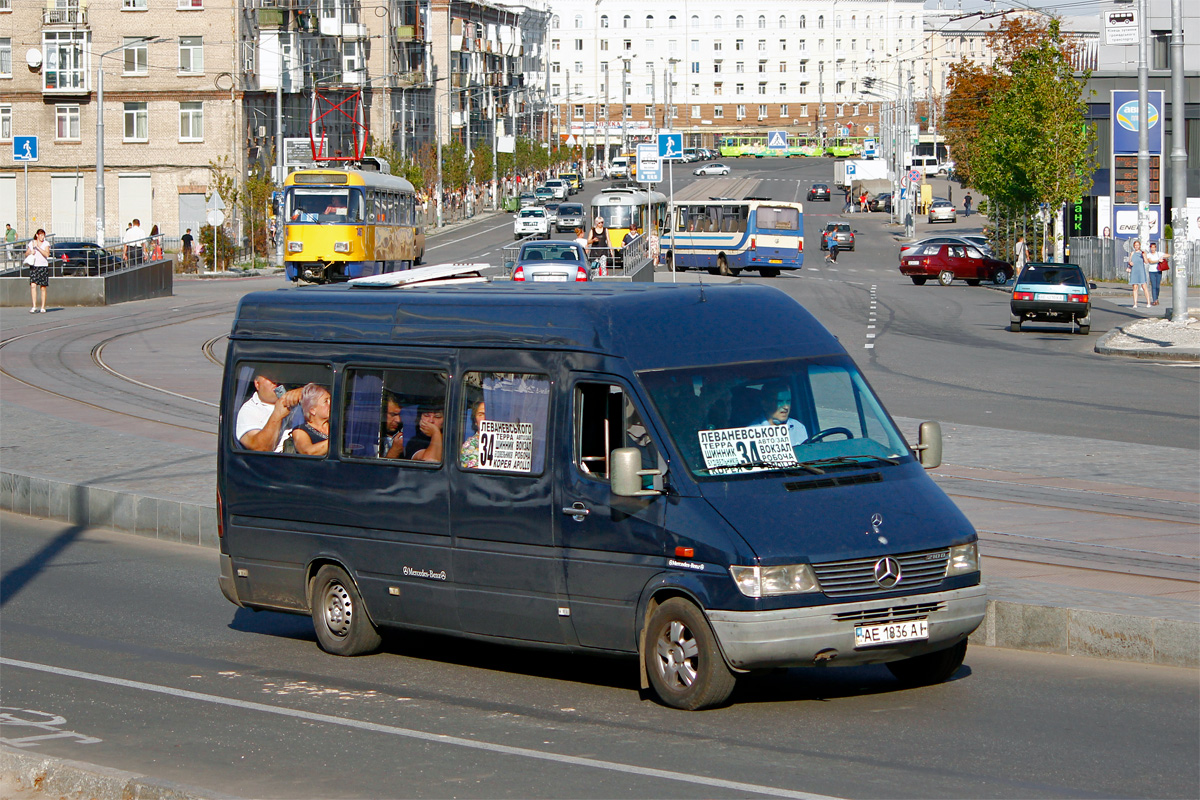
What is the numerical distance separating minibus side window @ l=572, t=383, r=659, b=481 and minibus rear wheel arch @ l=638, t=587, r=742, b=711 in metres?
0.78

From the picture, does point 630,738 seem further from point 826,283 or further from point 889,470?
point 826,283

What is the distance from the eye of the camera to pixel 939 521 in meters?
7.73

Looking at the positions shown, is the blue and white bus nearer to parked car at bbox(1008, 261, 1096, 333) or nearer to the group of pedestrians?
the group of pedestrians

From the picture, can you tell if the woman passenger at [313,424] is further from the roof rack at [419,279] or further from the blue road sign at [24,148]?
the blue road sign at [24,148]

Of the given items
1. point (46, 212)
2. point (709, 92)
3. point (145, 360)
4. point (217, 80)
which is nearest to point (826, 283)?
point (145, 360)

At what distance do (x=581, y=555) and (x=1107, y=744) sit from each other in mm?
2726

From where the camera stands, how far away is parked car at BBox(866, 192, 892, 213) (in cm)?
11714

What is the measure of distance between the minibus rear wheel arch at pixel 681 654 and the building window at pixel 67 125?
80441mm

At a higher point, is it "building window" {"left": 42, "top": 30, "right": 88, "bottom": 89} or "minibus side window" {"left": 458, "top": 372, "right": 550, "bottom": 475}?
"building window" {"left": 42, "top": 30, "right": 88, "bottom": 89}

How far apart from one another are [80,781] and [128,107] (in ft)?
263

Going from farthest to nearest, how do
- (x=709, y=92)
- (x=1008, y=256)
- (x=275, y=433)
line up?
(x=709, y=92), (x=1008, y=256), (x=275, y=433)

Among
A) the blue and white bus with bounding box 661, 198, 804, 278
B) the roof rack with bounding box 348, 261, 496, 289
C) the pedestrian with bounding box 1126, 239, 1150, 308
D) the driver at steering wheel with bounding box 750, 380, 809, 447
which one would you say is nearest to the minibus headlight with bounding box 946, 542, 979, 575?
the driver at steering wheel with bounding box 750, 380, 809, 447

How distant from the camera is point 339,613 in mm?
9320

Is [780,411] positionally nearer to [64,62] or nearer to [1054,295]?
[1054,295]
